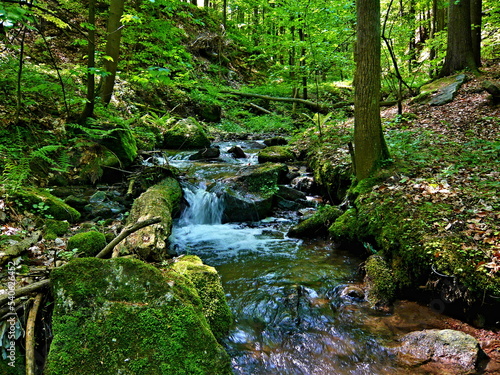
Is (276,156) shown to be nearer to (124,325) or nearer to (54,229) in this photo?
(54,229)

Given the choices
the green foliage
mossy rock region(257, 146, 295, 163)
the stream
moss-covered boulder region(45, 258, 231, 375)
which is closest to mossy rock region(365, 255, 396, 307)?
the stream

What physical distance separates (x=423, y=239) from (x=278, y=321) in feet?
7.52

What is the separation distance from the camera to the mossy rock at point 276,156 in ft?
34.4

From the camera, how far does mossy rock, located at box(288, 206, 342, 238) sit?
6.30 meters

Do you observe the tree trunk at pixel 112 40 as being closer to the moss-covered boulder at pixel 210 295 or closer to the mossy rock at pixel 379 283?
the moss-covered boulder at pixel 210 295

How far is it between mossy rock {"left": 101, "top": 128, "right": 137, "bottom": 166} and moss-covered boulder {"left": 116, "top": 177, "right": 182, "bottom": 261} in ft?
4.47

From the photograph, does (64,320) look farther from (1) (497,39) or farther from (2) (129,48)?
(1) (497,39)

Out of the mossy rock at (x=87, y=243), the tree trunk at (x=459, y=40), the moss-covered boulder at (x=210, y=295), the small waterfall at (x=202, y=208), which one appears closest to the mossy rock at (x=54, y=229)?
the mossy rock at (x=87, y=243)

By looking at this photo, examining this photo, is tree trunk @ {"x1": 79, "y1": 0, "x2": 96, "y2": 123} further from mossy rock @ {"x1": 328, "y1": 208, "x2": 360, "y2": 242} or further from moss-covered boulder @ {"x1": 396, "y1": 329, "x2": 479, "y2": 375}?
moss-covered boulder @ {"x1": 396, "y1": 329, "x2": 479, "y2": 375}

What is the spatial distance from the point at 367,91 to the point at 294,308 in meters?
4.23

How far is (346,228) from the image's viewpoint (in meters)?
5.54

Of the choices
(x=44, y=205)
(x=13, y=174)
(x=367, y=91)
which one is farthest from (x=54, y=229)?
(x=367, y=91)

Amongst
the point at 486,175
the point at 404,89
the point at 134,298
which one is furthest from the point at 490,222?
the point at 404,89

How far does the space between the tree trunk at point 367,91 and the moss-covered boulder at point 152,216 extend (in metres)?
4.06
